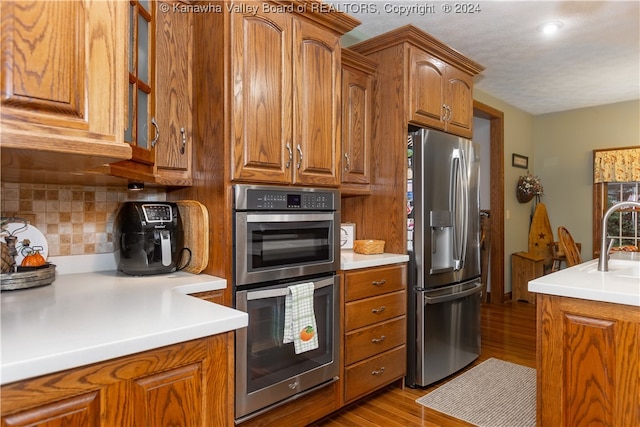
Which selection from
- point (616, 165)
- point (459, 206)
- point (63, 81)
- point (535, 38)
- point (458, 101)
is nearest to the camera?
point (63, 81)

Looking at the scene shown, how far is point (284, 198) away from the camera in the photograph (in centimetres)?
193

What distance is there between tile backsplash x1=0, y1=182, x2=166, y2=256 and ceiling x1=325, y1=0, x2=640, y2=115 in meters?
1.96

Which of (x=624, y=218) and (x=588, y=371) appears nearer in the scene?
(x=588, y=371)

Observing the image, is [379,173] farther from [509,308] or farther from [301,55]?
[509,308]

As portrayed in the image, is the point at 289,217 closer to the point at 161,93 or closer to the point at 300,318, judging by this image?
the point at 300,318

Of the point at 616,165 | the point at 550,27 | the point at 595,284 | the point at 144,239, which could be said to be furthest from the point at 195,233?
the point at 616,165

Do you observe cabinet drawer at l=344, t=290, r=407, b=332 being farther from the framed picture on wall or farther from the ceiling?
the framed picture on wall

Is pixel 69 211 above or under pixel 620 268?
above

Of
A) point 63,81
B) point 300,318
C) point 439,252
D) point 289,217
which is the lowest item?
point 300,318

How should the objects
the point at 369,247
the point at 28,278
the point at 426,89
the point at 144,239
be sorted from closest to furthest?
the point at 28,278, the point at 144,239, the point at 369,247, the point at 426,89

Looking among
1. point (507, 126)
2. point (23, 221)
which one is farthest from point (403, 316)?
point (507, 126)

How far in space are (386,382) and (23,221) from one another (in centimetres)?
216

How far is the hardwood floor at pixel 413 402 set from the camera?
221 centimetres

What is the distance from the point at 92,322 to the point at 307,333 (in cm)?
110
